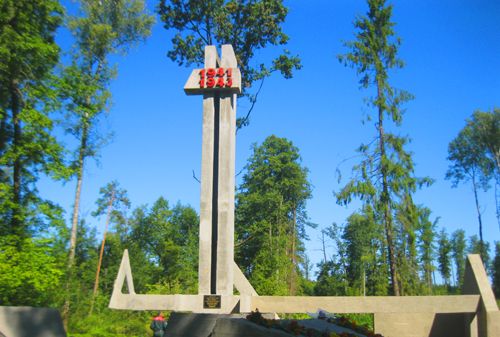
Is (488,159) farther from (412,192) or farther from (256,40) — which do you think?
(256,40)

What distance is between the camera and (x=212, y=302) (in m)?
12.0

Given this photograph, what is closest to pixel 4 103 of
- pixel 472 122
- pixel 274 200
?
pixel 274 200

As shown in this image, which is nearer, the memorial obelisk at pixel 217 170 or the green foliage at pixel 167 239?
the memorial obelisk at pixel 217 170

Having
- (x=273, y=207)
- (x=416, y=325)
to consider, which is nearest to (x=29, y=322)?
(x=416, y=325)

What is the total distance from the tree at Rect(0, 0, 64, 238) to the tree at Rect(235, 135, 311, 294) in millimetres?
17992

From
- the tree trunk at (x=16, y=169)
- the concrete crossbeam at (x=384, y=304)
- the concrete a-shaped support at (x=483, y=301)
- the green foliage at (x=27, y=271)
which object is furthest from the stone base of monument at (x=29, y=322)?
the concrete a-shaped support at (x=483, y=301)

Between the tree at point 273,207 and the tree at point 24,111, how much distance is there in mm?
17992

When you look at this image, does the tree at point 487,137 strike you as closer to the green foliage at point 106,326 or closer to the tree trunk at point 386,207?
the tree trunk at point 386,207

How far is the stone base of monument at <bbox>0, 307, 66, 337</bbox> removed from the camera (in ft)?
20.6

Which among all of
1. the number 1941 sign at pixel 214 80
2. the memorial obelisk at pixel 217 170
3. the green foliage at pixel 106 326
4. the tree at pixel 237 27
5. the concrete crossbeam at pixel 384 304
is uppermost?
the tree at pixel 237 27

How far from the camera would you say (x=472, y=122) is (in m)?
31.1

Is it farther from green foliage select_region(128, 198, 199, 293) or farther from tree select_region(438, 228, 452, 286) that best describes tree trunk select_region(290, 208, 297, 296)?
tree select_region(438, 228, 452, 286)

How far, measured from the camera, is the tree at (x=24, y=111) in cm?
1471

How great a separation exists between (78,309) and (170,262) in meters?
20.9
